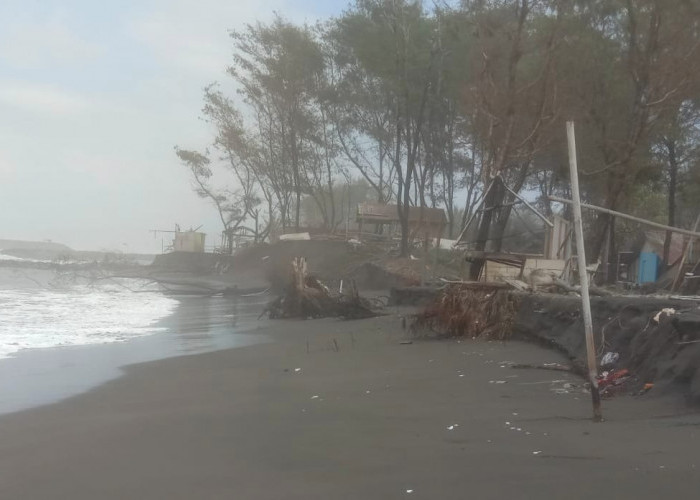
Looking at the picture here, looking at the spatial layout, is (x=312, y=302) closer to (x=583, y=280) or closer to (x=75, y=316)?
(x=75, y=316)

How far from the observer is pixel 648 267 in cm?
2920

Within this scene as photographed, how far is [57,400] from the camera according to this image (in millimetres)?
7660

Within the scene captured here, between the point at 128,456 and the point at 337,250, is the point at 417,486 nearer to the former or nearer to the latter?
the point at 128,456

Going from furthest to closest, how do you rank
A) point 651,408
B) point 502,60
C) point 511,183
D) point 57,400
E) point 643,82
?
1. point 511,183
2. point 502,60
3. point 643,82
4. point 57,400
5. point 651,408

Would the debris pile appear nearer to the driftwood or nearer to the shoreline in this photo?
the shoreline

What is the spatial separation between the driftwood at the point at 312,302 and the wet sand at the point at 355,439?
7460 mm

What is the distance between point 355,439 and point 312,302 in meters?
12.0

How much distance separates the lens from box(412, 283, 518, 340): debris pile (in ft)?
36.0

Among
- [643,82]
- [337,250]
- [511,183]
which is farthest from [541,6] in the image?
[337,250]

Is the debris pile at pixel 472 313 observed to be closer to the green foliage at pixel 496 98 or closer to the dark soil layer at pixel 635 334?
the dark soil layer at pixel 635 334

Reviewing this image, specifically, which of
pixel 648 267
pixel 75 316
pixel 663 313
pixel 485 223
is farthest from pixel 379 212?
pixel 663 313

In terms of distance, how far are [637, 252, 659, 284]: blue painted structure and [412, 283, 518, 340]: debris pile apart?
1918cm

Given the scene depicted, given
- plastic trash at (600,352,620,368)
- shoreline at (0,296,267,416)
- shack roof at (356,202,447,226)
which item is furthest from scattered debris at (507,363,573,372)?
shack roof at (356,202,447,226)

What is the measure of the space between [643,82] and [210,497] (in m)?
19.1
